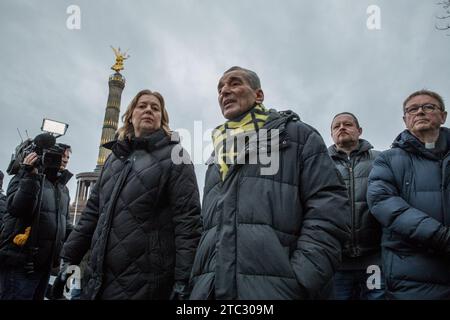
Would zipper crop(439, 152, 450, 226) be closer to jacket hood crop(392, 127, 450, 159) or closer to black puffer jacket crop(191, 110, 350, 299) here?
jacket hood crop(392, 127, 450, 159)

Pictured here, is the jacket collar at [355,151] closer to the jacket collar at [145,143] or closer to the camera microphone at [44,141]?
the jacket collar at [145,143]

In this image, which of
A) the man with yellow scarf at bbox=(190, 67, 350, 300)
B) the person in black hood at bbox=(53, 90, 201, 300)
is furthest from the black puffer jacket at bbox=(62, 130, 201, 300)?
the man with yellow scarf at bbox=(190, 67, 350, 300)

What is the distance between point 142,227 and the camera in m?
2.15

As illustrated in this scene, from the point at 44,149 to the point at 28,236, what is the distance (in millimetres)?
761

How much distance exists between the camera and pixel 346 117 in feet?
10.3

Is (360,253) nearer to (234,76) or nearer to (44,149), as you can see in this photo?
(234,76)

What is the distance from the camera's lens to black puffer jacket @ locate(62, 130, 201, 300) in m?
2.06

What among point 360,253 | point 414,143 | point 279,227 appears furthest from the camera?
point 360,253

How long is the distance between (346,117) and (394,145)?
69 cm

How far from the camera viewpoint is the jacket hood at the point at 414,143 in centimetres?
233

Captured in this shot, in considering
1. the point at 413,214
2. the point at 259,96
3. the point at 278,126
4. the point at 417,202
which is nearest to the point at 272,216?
the point at 278,126

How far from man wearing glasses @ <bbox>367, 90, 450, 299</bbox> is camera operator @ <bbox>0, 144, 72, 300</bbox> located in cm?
269
